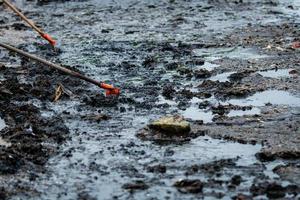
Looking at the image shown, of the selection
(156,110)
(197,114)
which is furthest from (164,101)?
(197,114)

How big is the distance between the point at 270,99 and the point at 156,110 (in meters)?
1.74

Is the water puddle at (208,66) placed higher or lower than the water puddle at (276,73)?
lower

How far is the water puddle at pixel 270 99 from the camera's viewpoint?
27.2 feet

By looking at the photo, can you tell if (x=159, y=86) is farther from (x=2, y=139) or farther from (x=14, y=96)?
(x=2, y=139)

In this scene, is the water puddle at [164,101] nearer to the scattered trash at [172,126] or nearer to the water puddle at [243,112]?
the water puddle at [243,112]

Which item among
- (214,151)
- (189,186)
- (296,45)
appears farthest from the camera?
(296,45)

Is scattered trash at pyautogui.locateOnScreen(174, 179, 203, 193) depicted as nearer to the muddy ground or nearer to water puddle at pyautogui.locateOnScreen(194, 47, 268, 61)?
the muddy ground

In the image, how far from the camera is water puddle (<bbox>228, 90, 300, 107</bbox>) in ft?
27.2

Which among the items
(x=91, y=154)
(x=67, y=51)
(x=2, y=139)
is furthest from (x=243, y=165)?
(x=67, y=51)

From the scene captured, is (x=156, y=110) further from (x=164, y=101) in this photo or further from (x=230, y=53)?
(x=230, y=53)

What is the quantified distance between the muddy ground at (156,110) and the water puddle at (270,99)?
0.14ft

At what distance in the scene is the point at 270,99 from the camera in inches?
333

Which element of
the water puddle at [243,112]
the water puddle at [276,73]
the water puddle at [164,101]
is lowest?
the water puddle at [164,101]

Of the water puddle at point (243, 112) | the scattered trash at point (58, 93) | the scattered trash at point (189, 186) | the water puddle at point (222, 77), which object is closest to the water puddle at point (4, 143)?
the scattered trash at point (58, 93)
